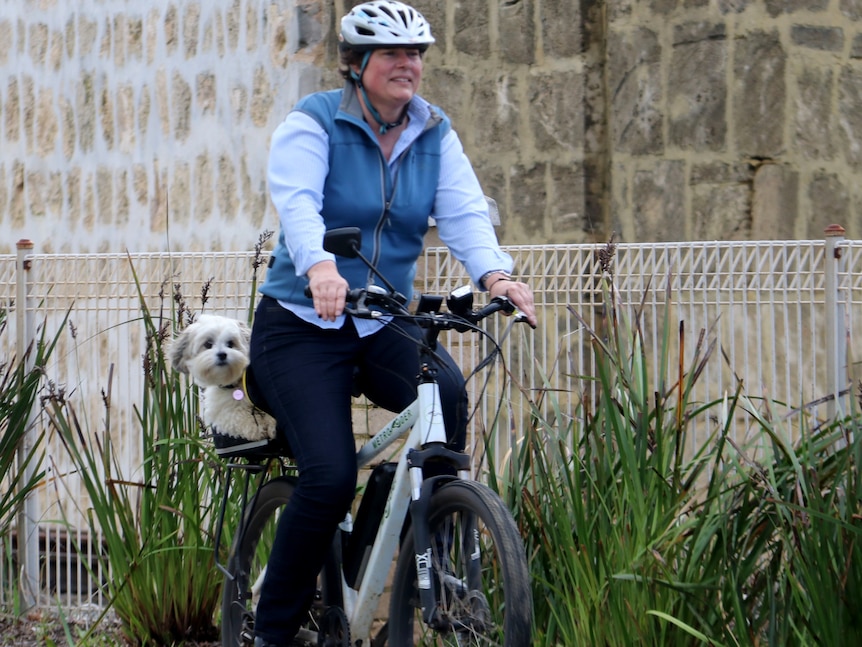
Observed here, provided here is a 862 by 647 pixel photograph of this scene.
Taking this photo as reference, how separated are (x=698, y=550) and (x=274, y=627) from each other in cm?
119

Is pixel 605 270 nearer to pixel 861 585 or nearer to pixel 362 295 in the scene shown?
pixel 362 295

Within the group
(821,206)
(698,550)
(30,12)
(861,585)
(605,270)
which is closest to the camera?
(861,585)

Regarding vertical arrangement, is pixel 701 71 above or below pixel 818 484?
above

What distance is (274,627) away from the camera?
4.28 m

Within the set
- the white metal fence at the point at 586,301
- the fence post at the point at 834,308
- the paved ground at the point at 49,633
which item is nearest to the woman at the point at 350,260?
the white metal fence at the point at 586,301

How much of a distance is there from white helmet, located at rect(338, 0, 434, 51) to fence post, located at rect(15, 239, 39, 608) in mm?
2645

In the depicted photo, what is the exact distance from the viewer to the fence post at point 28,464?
20.9 feet

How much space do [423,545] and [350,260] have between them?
87 cm

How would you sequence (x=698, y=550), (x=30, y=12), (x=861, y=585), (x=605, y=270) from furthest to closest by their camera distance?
(x=30, y=12), (x=605, y=270), (x=698, y=550), (x=861, y=585)

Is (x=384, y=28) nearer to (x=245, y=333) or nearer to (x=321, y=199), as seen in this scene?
(x=321, y=199)

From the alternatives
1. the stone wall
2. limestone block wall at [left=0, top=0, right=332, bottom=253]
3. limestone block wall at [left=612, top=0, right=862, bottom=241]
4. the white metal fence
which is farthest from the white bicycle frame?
limestone block wall at [left=0, top=0, right=332, bottom=253]

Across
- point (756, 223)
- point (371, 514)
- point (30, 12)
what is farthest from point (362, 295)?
point (30, 12)

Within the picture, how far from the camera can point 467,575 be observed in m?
3.77

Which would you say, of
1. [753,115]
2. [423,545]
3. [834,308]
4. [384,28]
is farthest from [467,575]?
[753,115]
